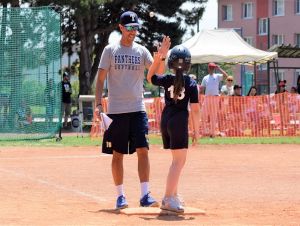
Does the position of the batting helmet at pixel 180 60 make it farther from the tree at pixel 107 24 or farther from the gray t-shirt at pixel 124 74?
the tree at pixel 107 24

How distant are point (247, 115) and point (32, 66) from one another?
6452mm

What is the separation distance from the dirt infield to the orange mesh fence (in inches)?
199

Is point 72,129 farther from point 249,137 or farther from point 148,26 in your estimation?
point 148,26

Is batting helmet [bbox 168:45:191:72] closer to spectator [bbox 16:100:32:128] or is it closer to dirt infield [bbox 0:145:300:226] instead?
dirt infield [bbox 0:145:300:226]

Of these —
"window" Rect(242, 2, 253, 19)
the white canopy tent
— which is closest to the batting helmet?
the white canopy tent

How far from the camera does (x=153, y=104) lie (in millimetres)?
23406

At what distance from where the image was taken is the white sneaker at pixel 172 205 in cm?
838

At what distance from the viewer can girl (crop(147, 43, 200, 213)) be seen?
8422 mm

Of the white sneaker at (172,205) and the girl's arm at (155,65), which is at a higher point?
the girl's arm at (155,65)

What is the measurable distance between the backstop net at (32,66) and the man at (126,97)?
12.9 meters

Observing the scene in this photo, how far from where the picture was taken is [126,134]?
352 inches

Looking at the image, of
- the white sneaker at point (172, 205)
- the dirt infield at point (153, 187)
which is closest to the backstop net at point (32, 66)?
the dirt infield at point (153, 187)

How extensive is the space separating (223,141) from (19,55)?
604 cm

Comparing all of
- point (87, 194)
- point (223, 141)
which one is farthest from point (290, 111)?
point (87, 194)
